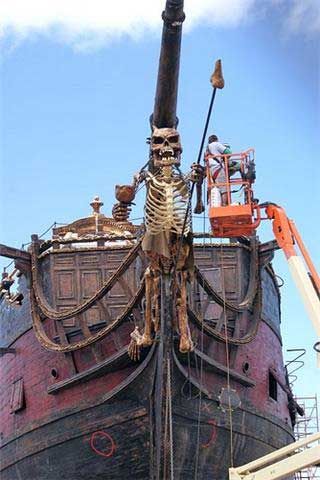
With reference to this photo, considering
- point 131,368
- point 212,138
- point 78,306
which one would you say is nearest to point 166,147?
point 212,138

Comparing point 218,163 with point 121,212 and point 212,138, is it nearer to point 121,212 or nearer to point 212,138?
point 212,138

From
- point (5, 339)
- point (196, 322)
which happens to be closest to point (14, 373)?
point (5, 339)

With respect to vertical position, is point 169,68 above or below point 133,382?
above

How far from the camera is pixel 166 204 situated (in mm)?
9258

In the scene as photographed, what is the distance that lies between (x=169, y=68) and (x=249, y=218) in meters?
1.86

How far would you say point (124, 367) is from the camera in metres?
11.9

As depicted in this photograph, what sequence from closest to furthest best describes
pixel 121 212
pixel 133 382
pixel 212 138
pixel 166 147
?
pixel 166 147, pixel 212 138, pixel 133 382, pixel 121 212

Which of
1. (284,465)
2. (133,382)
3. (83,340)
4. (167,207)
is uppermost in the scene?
(83,340)

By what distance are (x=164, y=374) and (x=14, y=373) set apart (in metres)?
3.92

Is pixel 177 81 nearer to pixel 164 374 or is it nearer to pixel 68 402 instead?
pixel 164 374

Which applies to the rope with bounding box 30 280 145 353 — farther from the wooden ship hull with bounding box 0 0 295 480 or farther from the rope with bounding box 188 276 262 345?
the rope with bounding box 188 276 262 345

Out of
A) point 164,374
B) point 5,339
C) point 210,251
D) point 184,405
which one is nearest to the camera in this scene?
point 164,374

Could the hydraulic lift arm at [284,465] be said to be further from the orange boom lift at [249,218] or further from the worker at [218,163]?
the worker at [218,163]

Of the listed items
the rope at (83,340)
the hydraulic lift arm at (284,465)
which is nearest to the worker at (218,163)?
the rope at (83,340)
